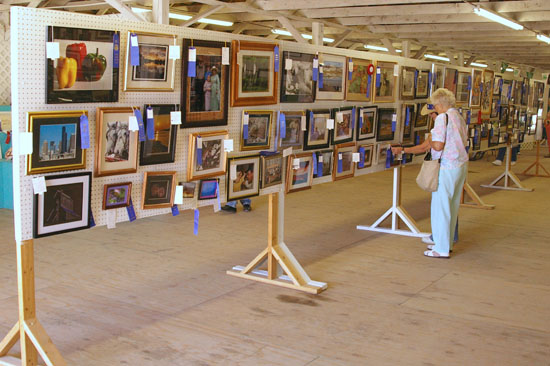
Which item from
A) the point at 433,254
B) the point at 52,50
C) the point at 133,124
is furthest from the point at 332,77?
the point at 52,50

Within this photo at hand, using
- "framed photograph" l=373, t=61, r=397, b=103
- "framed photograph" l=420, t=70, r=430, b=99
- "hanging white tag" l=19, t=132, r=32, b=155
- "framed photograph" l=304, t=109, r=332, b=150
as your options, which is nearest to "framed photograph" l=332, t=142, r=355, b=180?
"framed photograph" l=304, t=109, r=332, b=150

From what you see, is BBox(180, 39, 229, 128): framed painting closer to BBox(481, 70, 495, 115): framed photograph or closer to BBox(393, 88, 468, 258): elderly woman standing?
BBox(393, 88, 468, 258): elderly woman standing

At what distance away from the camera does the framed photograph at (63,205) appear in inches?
130

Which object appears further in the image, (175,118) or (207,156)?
(207,156)

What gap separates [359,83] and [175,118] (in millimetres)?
2629

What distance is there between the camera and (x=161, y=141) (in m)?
3.96

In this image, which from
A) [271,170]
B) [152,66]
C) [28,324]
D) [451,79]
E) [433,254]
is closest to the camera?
[28,324]

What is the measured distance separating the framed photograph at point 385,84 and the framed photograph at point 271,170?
180 centimetres

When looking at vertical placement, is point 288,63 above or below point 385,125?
above

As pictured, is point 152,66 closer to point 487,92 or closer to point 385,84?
point 385,84

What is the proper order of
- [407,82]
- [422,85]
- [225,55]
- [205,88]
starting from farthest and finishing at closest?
[422,85] → [407,82] → [225,55] → [205,88]

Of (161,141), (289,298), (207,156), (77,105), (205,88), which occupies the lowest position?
(289,298)

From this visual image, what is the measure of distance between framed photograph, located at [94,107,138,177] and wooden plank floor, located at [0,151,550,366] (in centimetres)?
110

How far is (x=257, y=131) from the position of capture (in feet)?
15.9
